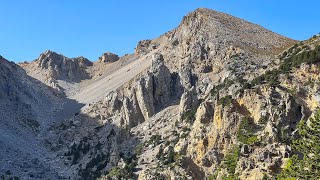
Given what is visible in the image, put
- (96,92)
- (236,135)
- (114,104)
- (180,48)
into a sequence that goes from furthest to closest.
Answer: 1. (96,92)
2. (180,48)
3. (114,104)
4. (236,135)

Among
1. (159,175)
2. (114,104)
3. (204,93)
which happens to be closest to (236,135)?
(159,175)

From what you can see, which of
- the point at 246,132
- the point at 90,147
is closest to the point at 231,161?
the point at 246,132

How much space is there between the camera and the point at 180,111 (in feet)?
293

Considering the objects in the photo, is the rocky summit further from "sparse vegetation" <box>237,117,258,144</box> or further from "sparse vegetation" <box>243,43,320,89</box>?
"sparse vegetation" <box>243,43,320,89</box>

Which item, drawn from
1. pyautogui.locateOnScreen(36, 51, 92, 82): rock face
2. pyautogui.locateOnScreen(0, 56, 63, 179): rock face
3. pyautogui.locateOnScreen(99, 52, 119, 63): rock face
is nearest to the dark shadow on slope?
pyautogui.locateOnScreen(0, 56, 63, 179): rock face

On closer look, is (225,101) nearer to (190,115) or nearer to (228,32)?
(190,115)

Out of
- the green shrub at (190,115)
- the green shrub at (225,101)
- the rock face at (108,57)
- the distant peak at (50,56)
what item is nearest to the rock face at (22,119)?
the distant peak at (50,56)

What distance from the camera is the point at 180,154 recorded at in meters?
69.3

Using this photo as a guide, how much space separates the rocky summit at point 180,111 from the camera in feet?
189

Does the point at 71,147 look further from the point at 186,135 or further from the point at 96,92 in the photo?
the point at 96,92

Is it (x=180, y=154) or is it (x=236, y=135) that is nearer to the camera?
(x=236, y=135)

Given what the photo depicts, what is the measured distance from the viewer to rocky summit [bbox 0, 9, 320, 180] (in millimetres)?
57531

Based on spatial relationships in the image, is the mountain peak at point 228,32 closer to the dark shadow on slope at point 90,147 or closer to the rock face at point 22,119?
the dark shadow on slope at point 90,147

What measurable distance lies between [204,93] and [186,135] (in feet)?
82.6
